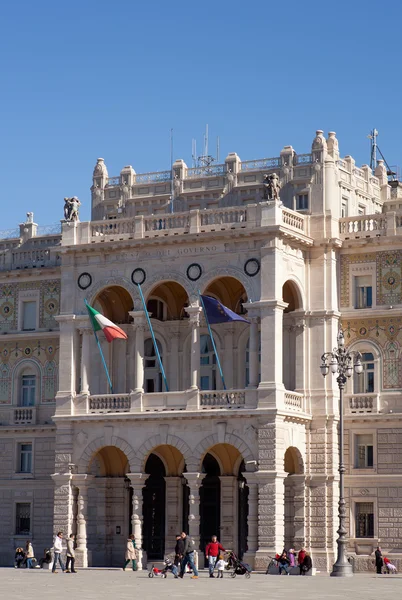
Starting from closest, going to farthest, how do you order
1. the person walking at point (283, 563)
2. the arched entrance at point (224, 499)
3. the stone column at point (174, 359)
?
the person walking at point (283, 563), the arched entrance at point (224, 499), the stone column at point (174, 359)

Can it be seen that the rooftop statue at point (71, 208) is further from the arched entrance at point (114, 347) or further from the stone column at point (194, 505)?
the stone column at point (194, 505)

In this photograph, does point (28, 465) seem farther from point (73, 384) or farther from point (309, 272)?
point (309, 272)

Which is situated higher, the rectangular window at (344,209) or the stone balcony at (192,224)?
the rectangular window at (344,209)

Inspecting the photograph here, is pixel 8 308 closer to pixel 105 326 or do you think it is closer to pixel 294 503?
pixel 105 326

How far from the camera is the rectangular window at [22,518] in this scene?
7131 cm

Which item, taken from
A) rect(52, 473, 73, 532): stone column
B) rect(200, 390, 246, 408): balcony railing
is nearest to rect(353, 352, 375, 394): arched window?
rect(200, 390, 246, 408): balcony railing

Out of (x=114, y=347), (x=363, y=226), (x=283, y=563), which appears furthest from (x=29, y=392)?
(x=363, y=226)

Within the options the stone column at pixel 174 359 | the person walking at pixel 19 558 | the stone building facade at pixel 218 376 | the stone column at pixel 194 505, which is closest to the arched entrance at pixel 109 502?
the stone building facade at pixel 218 376

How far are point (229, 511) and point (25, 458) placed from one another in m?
11.8

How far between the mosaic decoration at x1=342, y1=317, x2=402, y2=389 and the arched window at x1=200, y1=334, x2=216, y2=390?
6702mm

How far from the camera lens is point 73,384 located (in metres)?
66.9

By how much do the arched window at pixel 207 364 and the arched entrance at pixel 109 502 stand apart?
17.1ft

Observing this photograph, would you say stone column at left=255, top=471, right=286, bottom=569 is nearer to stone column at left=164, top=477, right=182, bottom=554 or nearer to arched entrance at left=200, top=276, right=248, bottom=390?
stone column at left=164, top=477, right=182, bottom=554

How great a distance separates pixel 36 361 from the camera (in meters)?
72.2
